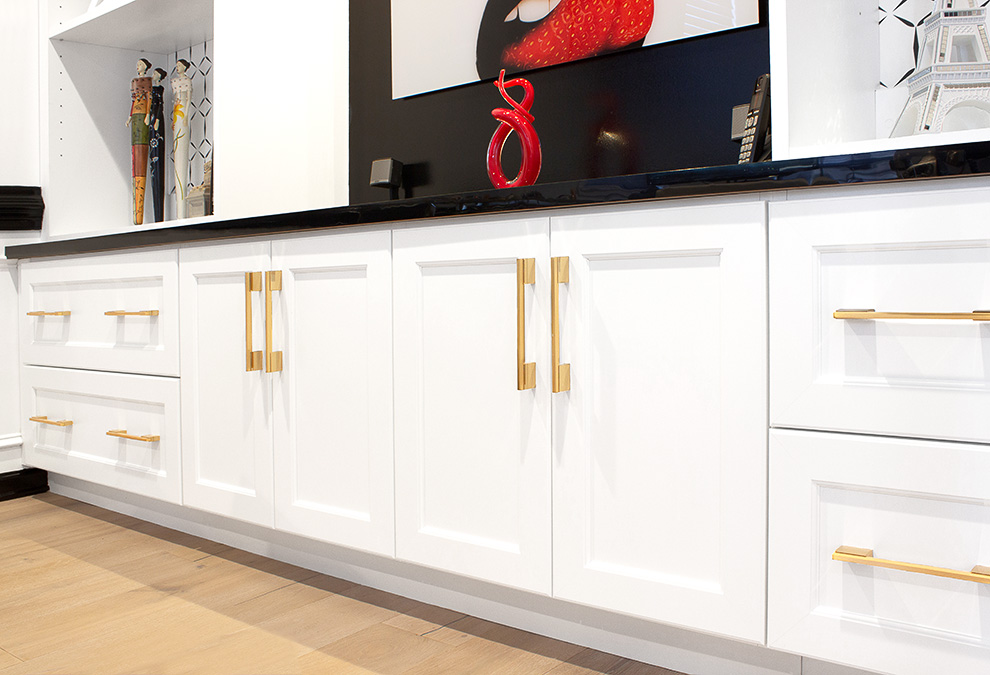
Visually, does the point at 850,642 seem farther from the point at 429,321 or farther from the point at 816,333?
the point at 429,321

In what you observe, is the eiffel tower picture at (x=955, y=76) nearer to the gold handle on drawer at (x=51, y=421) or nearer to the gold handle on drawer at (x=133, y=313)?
the gold handle on drawer at (x=133, y=313)

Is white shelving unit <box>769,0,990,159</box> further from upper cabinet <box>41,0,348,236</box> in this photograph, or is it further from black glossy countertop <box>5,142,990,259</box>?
upper cabinet <box>41,0,348,236</box>

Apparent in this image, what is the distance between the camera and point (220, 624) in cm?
150

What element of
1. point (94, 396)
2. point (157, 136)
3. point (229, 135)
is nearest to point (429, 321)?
point (229, 135)

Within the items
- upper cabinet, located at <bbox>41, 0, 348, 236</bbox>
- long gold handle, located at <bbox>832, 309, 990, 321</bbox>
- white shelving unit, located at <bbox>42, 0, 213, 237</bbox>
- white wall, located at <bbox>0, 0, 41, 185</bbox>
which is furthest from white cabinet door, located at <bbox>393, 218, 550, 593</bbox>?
white wall, located at <bbox>0, 0, 41, 185</bbox>

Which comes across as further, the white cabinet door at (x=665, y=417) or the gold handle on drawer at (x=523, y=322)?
the gold handle on drawer at (x=523, y=322)

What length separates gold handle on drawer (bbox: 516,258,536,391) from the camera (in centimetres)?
127

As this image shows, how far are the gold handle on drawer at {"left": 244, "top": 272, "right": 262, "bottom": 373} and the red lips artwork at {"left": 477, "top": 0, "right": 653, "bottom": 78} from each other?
2.70 ft

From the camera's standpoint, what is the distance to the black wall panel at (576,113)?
1.61m

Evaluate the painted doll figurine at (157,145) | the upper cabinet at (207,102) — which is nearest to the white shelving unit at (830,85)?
the upper cabinet at (207,102)

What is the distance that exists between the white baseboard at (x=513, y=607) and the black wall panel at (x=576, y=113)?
3.17 ft

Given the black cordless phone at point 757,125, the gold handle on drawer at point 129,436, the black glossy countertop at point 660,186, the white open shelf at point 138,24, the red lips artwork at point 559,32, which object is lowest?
the gold handle on drawer at point 129,436

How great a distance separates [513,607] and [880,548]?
715 millimetres

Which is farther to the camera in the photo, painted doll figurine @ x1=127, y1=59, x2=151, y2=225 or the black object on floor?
painted doll figurine @ x1=127, y1=59, x2=151, y2=225
